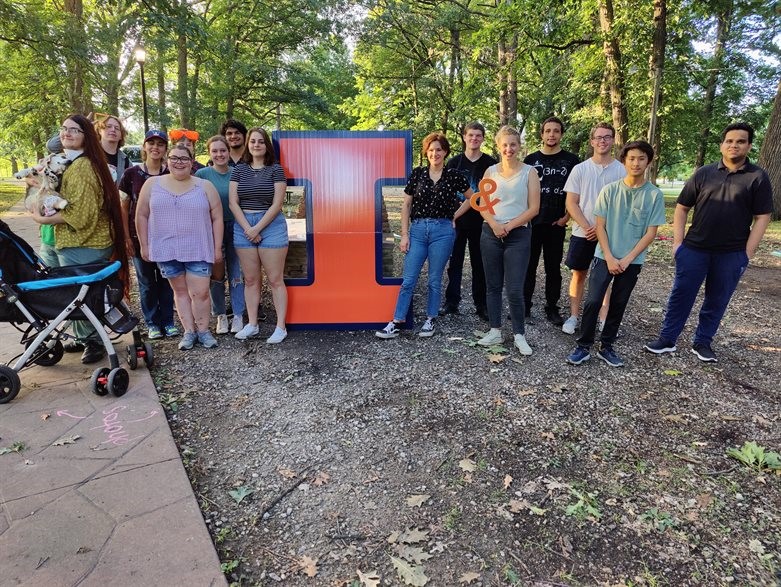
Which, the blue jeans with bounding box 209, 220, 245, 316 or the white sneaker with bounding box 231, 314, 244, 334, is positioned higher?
the blue jeans with bounding box 209, 220, 245, 316

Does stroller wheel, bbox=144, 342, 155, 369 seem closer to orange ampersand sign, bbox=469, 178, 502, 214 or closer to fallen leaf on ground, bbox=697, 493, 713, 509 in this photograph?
orange ampersand sign, bbox=469, 178, 502, 214

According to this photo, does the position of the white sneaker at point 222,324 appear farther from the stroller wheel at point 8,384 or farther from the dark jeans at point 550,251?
the dark jeans at point 550,251

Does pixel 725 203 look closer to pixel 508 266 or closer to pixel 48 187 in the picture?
pixel 508 266

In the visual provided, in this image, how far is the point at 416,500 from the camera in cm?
257

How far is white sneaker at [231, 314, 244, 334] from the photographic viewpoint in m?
4.98

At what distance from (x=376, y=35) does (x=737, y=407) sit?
19171mm

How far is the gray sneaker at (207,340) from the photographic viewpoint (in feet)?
15.3

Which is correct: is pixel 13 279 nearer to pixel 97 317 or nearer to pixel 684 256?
pixel 97 317

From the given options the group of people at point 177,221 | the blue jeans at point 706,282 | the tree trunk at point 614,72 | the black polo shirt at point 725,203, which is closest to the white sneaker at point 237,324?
the group of people at point 177,221

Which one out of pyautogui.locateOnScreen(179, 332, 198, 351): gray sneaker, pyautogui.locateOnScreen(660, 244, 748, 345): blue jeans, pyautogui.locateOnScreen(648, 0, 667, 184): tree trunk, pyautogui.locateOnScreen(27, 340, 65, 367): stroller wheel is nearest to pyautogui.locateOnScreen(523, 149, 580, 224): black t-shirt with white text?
pyautogui.locateOnScreen(660, 244, 748, 345): blue jeans

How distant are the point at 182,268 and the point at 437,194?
2.49 meters

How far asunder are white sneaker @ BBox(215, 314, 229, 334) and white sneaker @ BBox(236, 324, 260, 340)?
0.23 meters

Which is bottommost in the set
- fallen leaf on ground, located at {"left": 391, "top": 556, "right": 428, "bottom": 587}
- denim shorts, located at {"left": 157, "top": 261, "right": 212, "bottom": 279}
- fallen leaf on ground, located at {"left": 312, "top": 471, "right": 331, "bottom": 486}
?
Result: fallen leaf on ground, located at {"left": 391, "top": 556, "right": 428, "bottom": 587}

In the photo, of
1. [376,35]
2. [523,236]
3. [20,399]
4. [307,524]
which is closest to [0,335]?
[20,399]
